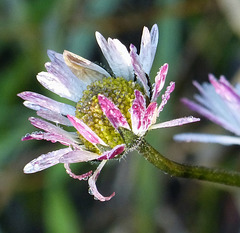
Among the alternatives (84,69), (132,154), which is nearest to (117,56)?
(84,69)

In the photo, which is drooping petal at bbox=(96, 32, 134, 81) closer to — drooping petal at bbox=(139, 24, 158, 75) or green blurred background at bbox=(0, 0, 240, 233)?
drooping petal at bbox=(139, 24, 158, 75)

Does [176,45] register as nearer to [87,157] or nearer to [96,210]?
[96,210]

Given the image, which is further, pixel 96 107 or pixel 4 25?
pixel 4 25

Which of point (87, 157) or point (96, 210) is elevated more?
point (96, 210)

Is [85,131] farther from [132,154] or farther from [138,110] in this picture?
[132,154]

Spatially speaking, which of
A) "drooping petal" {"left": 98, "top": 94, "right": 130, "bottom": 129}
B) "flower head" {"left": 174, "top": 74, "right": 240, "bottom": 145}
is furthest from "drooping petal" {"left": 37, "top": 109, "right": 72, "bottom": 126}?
"flower head" {"left": 174, "top": 74, "right": 240, "bottom": 145}

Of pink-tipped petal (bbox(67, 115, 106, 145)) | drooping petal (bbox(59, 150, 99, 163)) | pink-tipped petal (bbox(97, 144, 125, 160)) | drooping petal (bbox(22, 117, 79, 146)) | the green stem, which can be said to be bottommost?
the green stem

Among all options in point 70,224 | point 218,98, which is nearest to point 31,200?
point 70,224
